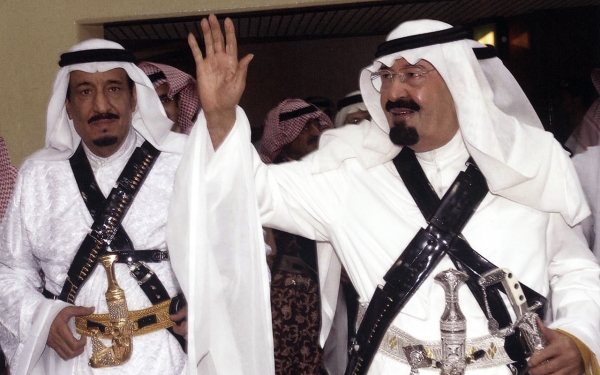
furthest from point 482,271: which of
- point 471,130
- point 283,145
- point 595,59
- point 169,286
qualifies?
point 595,59

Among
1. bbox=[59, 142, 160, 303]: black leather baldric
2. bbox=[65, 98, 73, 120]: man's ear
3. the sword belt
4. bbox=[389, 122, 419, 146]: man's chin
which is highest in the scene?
bbox=[65, 98, 73, 120]: man's ear

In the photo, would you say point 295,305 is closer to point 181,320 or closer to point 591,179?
point 181,320

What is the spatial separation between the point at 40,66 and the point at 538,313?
4.32m

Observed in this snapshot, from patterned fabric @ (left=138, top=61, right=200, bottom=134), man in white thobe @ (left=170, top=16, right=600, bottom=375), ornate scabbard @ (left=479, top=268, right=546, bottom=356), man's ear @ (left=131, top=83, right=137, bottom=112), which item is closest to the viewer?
ornate scabbard @ (left=479, top=268, right=546, bottom=356)

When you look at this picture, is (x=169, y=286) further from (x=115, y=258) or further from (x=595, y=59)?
(x=595, y=59)

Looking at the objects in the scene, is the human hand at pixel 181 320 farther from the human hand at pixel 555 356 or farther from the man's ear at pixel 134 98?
the human hand at pixel 555 356

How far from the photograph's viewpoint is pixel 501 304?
308 cm

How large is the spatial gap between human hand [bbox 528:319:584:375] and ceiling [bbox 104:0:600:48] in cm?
447

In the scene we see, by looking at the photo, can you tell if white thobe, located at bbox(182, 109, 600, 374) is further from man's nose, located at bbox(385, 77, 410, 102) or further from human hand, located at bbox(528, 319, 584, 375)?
man's nose, located at bbox(385, 77, 410, 102)

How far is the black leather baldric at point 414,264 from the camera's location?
123 inches

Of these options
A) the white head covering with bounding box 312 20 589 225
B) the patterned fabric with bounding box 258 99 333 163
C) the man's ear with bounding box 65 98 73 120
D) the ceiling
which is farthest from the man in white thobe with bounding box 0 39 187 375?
the ceiling

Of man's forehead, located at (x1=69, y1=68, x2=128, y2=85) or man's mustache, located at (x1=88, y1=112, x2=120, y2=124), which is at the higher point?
man's forehead, located at (x1=69, y1=68, x2=128, y2=85)

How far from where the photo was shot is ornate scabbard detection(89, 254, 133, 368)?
3.77 m

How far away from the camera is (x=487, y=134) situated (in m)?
3.19
